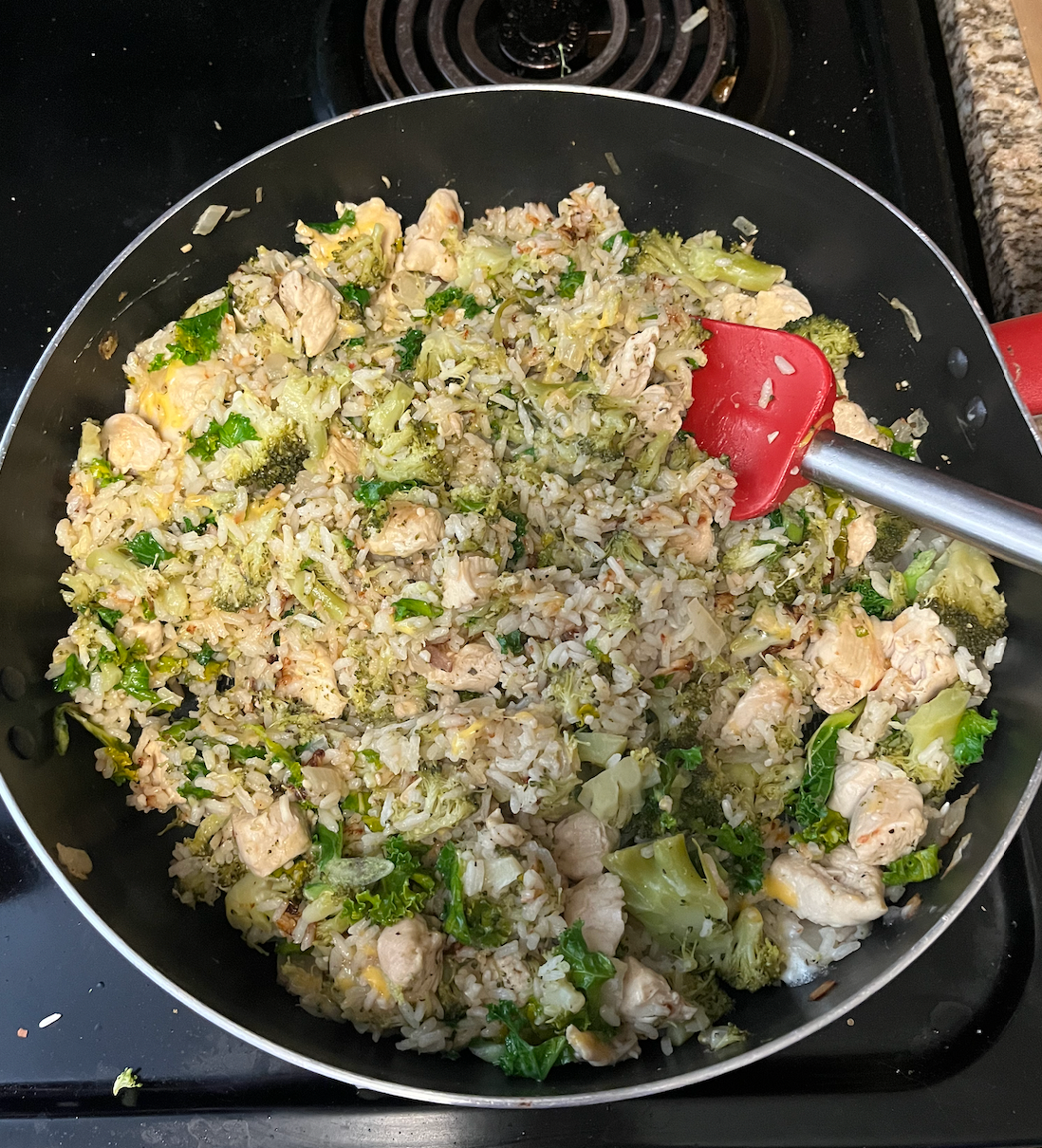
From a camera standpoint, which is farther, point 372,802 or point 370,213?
point 370,213

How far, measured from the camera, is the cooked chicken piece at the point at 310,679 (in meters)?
1.89

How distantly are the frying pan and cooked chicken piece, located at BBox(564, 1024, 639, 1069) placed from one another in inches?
1.0

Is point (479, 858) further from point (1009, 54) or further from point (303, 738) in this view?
point (1009, 54)

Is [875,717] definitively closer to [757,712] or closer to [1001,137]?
[757,712]

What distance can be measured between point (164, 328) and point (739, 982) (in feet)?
6.48

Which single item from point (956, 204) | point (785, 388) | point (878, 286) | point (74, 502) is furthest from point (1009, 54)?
point (74, 502)

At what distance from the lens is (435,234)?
85.3 inches

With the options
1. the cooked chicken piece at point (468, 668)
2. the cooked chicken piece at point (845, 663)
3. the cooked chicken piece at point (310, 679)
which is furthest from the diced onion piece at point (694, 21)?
the cooked chicken piece at point (310, 679)

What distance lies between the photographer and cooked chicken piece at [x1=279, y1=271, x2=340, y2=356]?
6.64 ft

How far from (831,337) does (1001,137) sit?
0.76 metres

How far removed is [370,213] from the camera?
216 cm

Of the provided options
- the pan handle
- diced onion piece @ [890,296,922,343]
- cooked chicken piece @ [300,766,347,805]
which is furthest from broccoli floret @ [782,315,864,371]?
cooked chicken piece @ [300,766,347,805]

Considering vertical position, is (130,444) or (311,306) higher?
(311,306)

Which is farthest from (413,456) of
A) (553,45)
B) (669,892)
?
(553,45)
